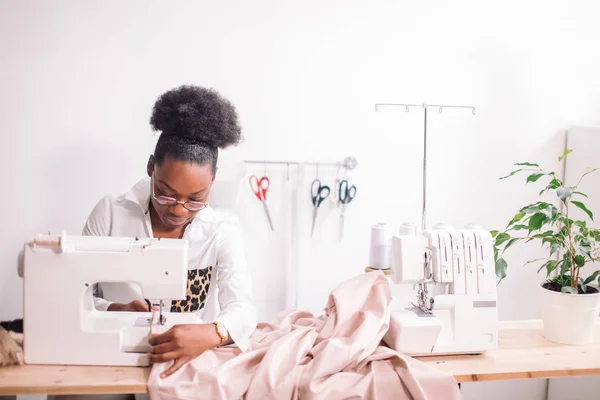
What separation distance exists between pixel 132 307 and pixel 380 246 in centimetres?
104

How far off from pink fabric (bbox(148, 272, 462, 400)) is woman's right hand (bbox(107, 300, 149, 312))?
256 mm

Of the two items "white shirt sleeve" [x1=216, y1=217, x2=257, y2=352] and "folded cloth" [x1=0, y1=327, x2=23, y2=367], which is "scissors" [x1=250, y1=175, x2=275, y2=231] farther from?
"folded cloth" [x1=0, y1=327, x2=23, y2=367]

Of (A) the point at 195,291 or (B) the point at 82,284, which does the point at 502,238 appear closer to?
(A) the point at 195,291

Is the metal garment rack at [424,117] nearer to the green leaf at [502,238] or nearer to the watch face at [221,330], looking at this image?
the green leaf at [502,238]

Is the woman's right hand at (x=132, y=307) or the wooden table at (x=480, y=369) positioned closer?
the wooden table at (x=480, y=369)

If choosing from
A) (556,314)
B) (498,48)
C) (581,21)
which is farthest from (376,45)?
(556,314)

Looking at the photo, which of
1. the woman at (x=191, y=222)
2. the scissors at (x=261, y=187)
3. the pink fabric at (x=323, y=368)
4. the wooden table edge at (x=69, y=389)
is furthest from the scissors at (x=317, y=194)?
the wooden table edge at (x=69, y=389)

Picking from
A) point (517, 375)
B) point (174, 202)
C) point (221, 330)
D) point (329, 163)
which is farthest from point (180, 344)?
point (329, 163)

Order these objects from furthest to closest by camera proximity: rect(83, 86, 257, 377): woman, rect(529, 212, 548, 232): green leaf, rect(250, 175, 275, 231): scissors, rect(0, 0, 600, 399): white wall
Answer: rect(250, 175, 275, 231): scissors, rect(0, 0, 600, 399): white wall, rect(529, 212, 548, 232): green leaf, rect(83, 86, 257, 377): woman

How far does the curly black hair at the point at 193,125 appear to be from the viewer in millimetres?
1714

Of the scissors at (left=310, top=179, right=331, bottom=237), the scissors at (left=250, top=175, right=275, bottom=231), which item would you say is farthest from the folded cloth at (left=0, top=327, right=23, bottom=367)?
the scissors at (left=310, top=179, right=331, bottom=237)

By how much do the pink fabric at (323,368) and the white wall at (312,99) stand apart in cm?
86

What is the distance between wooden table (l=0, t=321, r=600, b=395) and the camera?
1426mm

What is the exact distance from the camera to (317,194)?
2443mm
